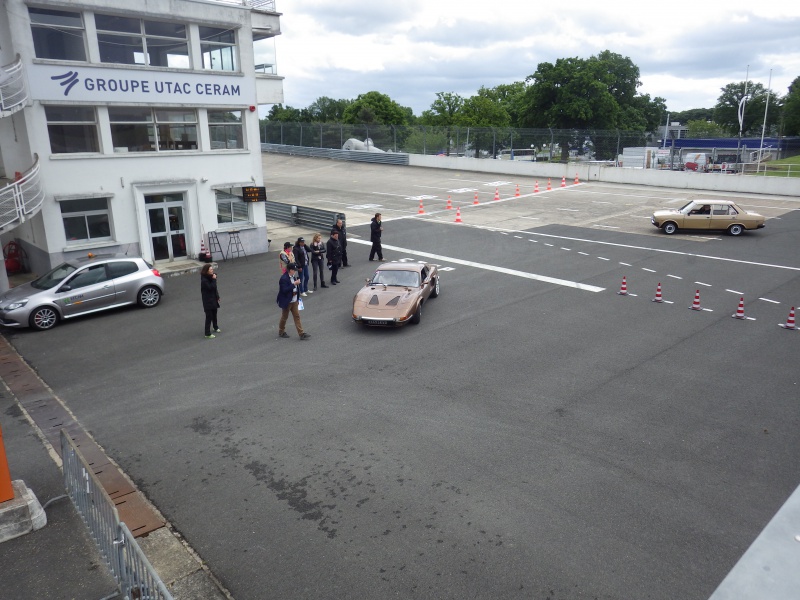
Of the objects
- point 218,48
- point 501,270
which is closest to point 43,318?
point 218,48

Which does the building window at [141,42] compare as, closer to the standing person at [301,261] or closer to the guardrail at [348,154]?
the standing person at [301,261]

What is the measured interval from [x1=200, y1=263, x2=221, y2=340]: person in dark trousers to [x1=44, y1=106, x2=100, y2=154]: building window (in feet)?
26.8

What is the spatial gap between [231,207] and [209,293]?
932 cm

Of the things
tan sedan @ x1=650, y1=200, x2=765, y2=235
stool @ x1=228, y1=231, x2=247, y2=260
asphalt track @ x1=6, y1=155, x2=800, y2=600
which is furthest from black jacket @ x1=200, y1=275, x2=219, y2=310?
tan sedan @ x1=650, y1=200, x2=765, y2=235

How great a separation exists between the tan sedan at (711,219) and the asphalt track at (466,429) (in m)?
6.33

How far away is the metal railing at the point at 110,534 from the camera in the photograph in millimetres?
5297

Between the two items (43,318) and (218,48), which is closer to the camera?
(43,318)

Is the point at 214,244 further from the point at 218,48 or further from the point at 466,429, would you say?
the point at 466,429

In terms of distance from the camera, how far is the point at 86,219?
18734 millimetres

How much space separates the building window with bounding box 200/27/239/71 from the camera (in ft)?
67.1

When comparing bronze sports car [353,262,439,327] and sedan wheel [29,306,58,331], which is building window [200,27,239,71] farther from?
bronze sports car [353,262,439,327]

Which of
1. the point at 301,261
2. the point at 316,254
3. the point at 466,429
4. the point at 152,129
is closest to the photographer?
the point at 466,429

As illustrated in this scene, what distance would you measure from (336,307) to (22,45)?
1134cm

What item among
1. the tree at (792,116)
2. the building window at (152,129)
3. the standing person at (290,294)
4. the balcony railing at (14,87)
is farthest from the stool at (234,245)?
the tree at (792,116)
